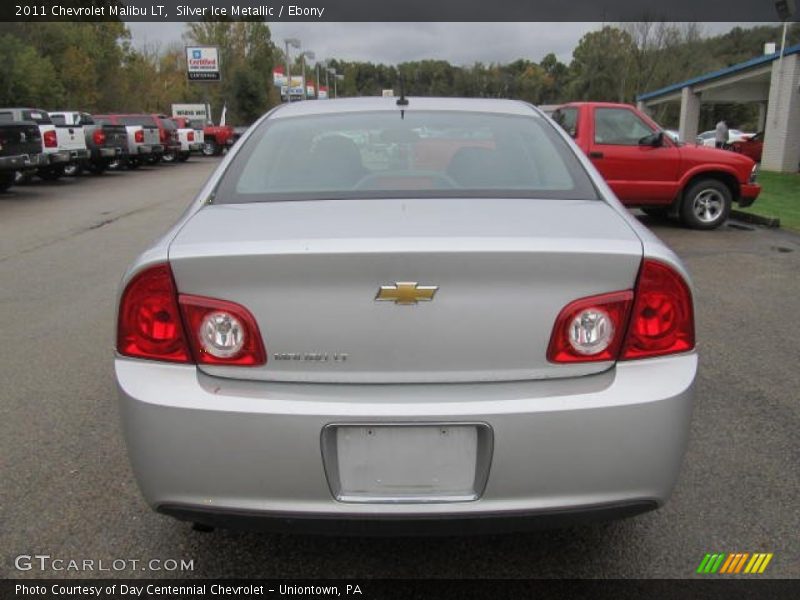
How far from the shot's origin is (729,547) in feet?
8.54

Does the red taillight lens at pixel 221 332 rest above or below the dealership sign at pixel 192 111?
below

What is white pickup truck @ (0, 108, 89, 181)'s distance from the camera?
1605 centimetres

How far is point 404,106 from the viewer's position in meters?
3.35

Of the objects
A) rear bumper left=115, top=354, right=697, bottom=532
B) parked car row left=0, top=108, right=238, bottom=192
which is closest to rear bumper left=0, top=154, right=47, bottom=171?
parked car row left=0, top=108, right=238, bottom=192

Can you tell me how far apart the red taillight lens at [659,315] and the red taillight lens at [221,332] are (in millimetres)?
1071

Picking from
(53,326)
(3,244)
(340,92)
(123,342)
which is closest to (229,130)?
(3,244)

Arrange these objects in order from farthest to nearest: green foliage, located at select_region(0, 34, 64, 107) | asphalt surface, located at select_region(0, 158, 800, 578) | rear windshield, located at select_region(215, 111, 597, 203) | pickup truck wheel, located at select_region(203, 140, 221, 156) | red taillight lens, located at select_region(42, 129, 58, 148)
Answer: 1. pickup truck wheel, located at select_region(203, 140, 221, 156)
2. green foliage, located at select_region(0, 34, 64, 107)
3. red taillight lens, located at select_region(42, 129, 58, 148)
4. rear windshield, located at select_region(215, 111, 597, 203)
5. asphalt surface, located at select_region(0, 158, 800, 578)

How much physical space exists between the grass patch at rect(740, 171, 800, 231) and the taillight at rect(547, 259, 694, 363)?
9512 mm

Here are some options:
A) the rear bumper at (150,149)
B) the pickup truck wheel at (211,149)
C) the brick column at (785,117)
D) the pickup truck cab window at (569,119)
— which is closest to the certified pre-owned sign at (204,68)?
the pickup truck wheel at (211,149)

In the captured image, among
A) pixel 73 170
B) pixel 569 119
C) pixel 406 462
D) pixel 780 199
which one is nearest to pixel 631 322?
pixel 406 462

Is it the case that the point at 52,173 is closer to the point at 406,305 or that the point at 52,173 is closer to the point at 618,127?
the point at 618,127

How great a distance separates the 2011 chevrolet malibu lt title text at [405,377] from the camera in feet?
6.43

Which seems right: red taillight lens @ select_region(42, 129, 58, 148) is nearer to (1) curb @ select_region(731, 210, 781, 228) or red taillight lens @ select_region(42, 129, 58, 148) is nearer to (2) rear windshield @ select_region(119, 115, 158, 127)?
(2) rear windshield @ select_region(119, 115, 158, 127)

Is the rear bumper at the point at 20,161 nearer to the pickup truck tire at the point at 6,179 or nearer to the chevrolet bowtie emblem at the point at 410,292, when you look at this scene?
the pickup truck tire at the point at 6,179
